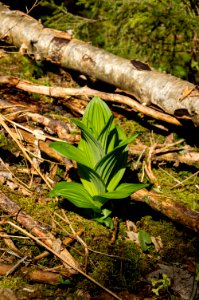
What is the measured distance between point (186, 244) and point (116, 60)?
2.21 metres

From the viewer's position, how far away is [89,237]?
265 centimetres

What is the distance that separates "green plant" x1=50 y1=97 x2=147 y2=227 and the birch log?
107 cm

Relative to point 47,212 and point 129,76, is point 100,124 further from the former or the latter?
Result: point 129,76

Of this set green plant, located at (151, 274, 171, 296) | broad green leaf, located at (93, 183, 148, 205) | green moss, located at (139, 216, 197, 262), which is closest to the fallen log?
broad green leaf, located at (93, 183, 148, 205)

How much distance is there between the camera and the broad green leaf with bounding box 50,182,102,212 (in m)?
2.52

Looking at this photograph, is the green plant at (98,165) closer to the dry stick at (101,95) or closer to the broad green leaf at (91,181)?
the broad green leaf at (91,181)

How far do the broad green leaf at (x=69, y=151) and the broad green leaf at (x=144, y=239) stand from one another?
0.66 m

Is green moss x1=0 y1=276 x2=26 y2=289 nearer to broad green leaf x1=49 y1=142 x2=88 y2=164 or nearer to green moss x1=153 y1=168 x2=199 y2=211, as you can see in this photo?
broad green leaf x1=49 y1=142 x2=88 y2=164

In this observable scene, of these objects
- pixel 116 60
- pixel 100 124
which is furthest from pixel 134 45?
pixel 100 124

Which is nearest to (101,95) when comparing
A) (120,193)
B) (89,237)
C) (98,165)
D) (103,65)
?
(103,65)

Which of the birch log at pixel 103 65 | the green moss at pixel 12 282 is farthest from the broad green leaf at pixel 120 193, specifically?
the birch log at pixel 103 65

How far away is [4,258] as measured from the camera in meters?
2.39

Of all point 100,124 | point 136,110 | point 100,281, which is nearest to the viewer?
point 100,281

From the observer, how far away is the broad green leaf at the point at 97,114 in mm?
2656
